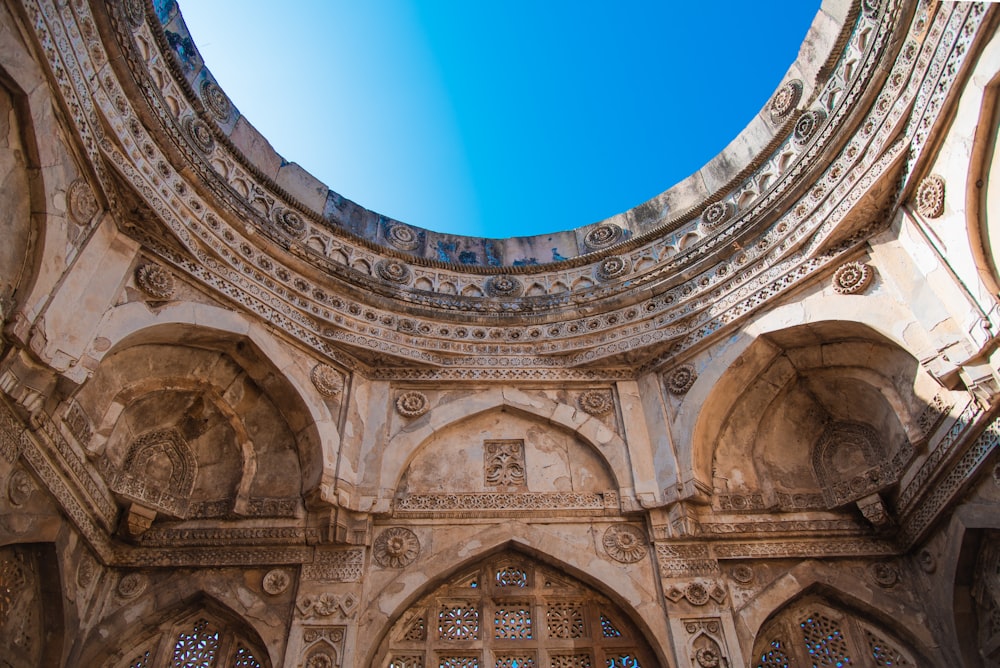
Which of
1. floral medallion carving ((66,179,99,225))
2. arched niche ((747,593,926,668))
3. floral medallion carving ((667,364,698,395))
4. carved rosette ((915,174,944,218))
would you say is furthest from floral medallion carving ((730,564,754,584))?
floral medallion carving ((66,179,99,225))

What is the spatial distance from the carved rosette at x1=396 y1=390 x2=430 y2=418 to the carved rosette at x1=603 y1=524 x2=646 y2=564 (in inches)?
96.9

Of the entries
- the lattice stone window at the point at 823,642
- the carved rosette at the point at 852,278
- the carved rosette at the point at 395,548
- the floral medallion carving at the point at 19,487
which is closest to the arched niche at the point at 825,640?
the lattice stone window at the point at 823,642

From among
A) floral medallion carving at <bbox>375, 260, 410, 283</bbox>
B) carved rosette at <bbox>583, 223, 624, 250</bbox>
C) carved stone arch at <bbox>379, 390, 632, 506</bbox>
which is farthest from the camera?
carved rosette at <bbox>583, 223, 624, 250</bbox>

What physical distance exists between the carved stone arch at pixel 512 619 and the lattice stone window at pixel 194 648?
3.91ft

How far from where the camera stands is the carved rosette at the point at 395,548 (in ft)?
24.2

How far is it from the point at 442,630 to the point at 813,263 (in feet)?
16.9

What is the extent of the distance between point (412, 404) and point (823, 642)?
4781 mm

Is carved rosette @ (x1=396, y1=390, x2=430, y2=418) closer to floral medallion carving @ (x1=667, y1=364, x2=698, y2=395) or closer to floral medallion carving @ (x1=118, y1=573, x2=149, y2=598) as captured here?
floral medallion carving @ (x1=667, y1=364, x2=698, y2=395)

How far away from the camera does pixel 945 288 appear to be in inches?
245

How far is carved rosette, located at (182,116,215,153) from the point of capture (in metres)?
8.04

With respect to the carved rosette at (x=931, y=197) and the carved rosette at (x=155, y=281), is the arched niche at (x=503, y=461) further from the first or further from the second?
the carved rosette at (x=931, y=197)

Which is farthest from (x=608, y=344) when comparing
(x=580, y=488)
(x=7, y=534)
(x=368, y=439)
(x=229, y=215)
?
(x=7, y=534)

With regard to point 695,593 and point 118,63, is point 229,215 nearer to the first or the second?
point 118,63

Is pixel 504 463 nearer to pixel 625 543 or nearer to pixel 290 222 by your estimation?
pixel 625 543
